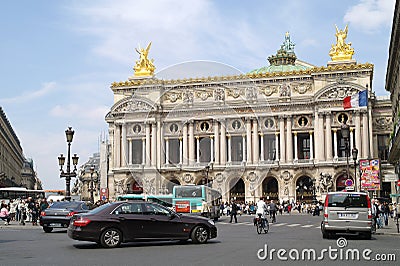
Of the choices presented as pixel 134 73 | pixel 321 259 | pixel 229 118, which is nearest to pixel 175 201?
pixel 321 259

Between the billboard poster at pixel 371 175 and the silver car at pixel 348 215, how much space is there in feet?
27.1

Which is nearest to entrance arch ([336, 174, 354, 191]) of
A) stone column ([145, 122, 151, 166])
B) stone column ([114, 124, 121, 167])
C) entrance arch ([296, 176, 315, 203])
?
entrance arch ([296, 176, 315, 203])

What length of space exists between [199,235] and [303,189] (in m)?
63.7

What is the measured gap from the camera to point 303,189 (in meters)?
A: 83.4

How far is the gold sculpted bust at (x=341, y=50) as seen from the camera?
3312 inches

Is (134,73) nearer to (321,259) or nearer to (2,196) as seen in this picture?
(2,196)

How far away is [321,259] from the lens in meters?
16.6

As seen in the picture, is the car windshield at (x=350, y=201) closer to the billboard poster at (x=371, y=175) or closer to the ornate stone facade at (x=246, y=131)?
the billboard poster at (x=371, y=175)

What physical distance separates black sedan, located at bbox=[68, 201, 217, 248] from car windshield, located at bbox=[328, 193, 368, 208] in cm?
623

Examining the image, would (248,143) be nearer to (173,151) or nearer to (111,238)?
(173,151)

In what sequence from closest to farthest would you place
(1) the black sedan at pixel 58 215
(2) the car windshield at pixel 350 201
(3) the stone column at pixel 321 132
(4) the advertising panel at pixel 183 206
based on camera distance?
1. (2) the car windshield at pixel 350 201
2. (1) the black sedan at pixel 58 215
3. (4) the advertising panel at pixel 183 206
4. (3) the stone column at pixel 321 132

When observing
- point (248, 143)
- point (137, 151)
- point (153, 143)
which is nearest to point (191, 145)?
point (153, 143)

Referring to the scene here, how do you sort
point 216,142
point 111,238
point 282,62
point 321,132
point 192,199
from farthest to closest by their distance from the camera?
point 282,62 → point 216,142 → point 321,132 → point 192,199 → point 111,238

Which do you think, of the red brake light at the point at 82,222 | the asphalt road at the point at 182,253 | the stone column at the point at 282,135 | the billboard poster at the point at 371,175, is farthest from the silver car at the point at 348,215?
the stone column at the point at 282,135
